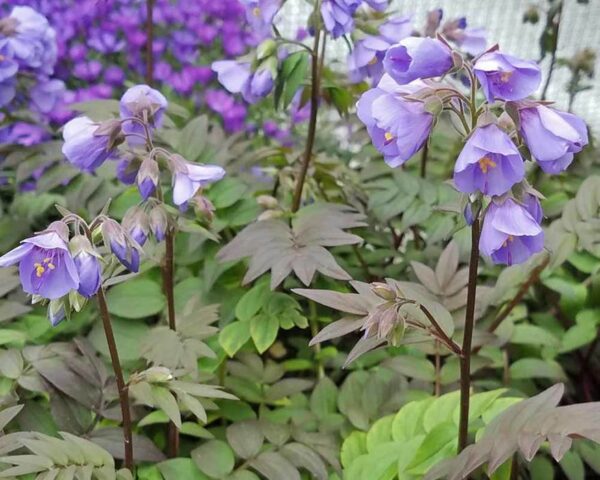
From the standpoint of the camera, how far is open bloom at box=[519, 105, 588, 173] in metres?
0.63

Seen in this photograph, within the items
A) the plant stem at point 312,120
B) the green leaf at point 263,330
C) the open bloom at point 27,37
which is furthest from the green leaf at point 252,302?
the open bloom at point 27,37

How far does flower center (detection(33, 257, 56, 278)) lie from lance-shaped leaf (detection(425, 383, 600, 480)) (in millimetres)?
382

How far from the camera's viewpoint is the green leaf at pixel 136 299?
1.04 meters

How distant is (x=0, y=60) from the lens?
1221 millimetres

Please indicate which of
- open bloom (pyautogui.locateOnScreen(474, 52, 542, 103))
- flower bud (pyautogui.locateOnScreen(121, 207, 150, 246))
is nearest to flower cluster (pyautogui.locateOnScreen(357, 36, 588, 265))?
open bloom (pyautogui.locateOnScreen(474, 52, 542, 103))

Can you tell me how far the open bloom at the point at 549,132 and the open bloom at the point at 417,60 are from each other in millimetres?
74

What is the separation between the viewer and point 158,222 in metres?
0.80

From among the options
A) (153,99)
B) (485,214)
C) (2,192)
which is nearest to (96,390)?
(153,99)

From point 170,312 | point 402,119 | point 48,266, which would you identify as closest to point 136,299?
point 170,312

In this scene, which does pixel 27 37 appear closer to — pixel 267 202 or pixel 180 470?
pixel 267 202

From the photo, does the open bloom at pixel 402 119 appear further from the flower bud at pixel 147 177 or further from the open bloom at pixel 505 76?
the flower bud at pixel 147 177

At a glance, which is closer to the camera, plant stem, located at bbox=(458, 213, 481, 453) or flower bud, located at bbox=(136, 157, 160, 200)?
plant stem, located at bbox=(458, 213, 481, 453)

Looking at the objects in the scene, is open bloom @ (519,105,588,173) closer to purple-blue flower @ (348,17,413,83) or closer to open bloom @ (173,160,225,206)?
open bloom @ (173,160,225,206)

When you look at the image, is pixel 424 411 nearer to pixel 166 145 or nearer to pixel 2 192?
A: pixel 166 145
